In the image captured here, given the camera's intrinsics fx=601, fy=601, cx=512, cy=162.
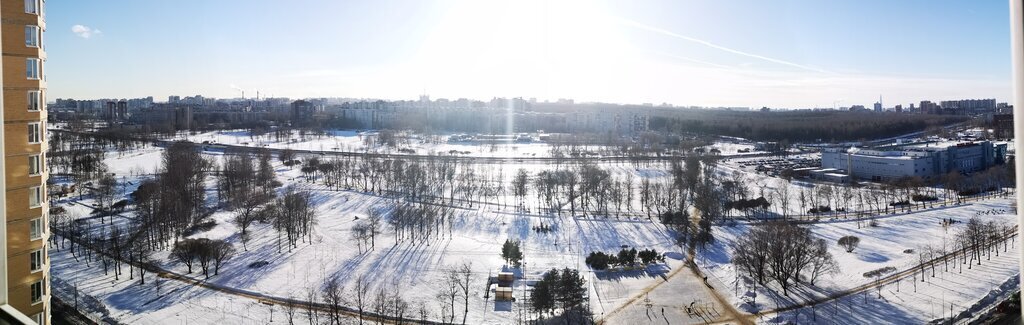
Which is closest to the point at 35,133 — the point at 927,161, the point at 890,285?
the point at 890,285

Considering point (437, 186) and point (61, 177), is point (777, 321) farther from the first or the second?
point (61, 177)

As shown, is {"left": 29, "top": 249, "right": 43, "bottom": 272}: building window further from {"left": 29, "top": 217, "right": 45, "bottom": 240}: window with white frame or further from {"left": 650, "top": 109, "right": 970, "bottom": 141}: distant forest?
{"left": 650, "top": 109, "right": 970, "bottom": 141}: distant forest

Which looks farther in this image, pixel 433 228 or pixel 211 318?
pixel 433 228

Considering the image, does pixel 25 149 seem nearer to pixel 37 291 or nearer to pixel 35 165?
pixel 35 165

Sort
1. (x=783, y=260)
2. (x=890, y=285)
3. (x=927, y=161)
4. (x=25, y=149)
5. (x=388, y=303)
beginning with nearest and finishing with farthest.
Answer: (x=25, y=149)
(x=388, y=303)
(x=890, y=285)
(x=783, y=260)
(x=927, y=161)

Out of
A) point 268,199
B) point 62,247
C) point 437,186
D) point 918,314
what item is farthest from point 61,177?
point 918,314

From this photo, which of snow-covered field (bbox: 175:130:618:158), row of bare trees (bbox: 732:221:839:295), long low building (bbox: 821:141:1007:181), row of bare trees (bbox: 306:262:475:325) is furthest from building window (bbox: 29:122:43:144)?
snow-covered field (bbox: 175:130:618:158)
